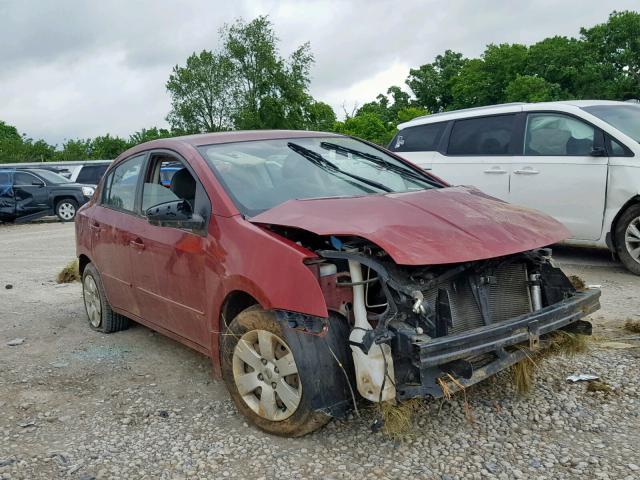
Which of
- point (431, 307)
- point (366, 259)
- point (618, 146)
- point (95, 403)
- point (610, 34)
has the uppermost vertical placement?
point (610, 34)

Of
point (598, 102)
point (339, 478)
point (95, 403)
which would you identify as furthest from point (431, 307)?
point (598, 102)

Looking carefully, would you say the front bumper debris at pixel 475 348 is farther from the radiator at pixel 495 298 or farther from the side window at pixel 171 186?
the side window at pixel 171 186

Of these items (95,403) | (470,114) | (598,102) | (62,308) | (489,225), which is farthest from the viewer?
(470,114)

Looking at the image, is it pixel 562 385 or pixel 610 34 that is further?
pixel 610 34

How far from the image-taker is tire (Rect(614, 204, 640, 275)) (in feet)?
22.3

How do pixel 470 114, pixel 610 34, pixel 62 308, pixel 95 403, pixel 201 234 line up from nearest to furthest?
pixel 201 234 < pixel 95 403 < pixel 62 308 < pixel 470 114 < pixel 610 34

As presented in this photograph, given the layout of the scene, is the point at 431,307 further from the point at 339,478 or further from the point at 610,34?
the point at 610,34

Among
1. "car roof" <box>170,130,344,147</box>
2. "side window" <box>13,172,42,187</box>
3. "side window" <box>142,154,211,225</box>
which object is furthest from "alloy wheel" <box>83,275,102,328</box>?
"side window" <box>13,172,42,187</box>

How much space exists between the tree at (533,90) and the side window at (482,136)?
39.5 metres

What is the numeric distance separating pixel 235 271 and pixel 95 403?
1466 millimetres

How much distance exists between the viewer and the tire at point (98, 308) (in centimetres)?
567

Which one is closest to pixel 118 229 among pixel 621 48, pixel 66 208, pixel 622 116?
pixel 622 116

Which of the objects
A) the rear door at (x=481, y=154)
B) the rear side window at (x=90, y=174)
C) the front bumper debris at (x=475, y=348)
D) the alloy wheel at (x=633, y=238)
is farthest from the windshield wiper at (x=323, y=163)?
the rear side window at (x=90, y=174)

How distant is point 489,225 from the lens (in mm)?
3463
